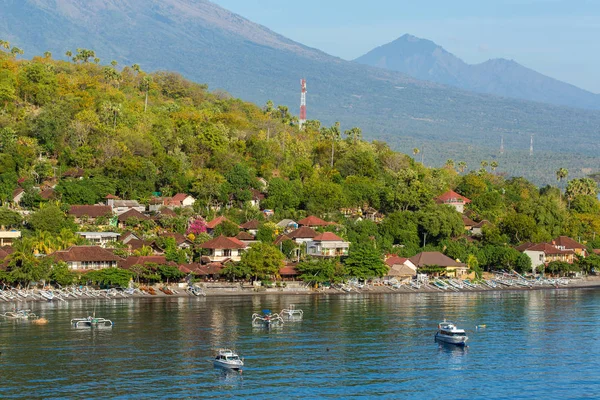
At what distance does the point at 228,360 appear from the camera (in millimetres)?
35562

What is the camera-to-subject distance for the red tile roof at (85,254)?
5581 centimetres

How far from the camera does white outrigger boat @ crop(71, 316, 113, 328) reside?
43.3 meters

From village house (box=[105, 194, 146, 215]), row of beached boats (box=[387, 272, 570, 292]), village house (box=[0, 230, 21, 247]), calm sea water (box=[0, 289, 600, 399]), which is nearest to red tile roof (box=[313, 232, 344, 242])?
row of beached boats (box=[387, 272, 570, 292])

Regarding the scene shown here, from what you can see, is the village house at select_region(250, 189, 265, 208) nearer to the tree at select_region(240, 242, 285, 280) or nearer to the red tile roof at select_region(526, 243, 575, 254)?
the tree at select_region(240, 242, 285, 280)

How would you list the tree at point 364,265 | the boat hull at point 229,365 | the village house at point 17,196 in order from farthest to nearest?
1. the village house at point 17,196
2. the tree at point 364,265
3. the boat hull at point 229,365

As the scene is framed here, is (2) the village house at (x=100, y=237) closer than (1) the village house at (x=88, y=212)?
Yes

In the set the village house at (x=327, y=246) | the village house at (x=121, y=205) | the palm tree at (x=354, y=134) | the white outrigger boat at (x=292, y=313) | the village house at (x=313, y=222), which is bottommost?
the white outrigger boat at (x=292, y=313)

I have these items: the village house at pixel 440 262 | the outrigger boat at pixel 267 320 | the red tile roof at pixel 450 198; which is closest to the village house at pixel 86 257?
the outrigger boat at pixel 267 320

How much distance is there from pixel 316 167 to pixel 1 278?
117 ft

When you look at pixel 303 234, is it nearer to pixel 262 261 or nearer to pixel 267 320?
pixel 262 261

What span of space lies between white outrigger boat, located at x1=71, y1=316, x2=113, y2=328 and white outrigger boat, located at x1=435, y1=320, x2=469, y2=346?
591 inches

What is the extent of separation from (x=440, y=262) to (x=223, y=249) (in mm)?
15816

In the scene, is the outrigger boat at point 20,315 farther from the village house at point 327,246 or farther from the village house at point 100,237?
the village house at point 327,246

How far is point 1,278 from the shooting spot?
52.9 m
